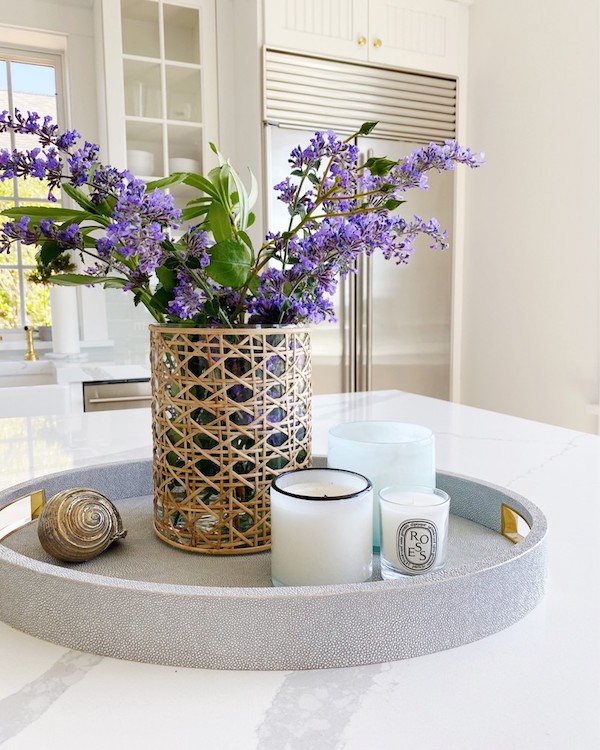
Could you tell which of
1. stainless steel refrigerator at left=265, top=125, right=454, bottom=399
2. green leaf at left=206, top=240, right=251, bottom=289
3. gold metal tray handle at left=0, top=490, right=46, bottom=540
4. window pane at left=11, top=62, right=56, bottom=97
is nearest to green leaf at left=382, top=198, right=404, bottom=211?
green leaf at left=206, top=240, right=251, bottom=289

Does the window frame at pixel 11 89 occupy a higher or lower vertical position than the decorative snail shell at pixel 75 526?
higher

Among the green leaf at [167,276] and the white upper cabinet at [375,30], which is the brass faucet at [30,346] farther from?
the green leaf at [167,276]

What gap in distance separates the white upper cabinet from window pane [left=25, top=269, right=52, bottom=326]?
1.60 m

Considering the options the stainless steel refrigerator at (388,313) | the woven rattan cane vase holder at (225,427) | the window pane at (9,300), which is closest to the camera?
the woven rattan cane vase holder at (225,427)

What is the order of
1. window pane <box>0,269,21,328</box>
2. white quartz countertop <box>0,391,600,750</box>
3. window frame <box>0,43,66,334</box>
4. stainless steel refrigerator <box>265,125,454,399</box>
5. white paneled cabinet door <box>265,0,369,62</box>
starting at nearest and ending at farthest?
white quartz countertop <box>0,391,600,750</box>, white paneled cabinet door <box>265,0,369,62</box>, stainless steel refrigerator <box>265,125,454,399</box>, window frame <box>0,43,66,334</box>, window pane <box>0,269,21,328</box>

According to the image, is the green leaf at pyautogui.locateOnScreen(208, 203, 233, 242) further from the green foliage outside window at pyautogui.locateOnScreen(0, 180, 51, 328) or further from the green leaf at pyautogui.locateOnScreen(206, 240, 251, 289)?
the green foliage outside window at pyautogui.locateOnScreen(0, 180, 51, 328)

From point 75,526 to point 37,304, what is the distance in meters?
2.92

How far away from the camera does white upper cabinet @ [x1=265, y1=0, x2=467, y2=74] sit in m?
2.73

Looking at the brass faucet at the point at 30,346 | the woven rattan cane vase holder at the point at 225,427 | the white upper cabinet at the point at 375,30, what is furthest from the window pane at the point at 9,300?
the woven rattan cane vase holder at the point at 225,427

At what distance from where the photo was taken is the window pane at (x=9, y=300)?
127 inches

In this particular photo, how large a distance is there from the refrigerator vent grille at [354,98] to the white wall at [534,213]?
0.26 meters

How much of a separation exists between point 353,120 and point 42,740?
294cm

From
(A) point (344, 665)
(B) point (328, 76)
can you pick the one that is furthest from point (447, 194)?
(A) point (344, 665)

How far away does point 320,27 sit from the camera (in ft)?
9.14
